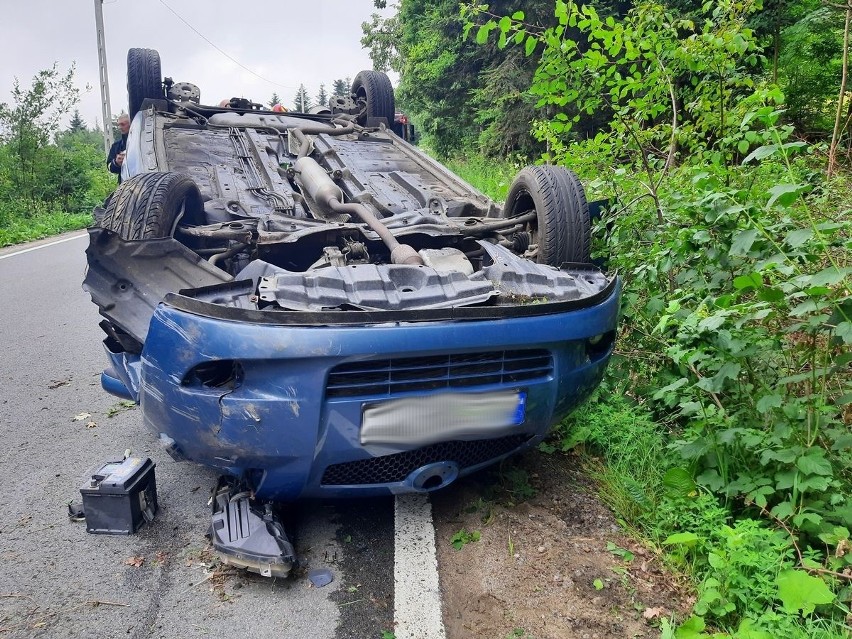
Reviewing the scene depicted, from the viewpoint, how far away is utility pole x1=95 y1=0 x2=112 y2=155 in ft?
71.6

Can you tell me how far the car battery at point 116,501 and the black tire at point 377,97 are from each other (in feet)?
14.7

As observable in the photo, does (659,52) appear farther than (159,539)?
Yes

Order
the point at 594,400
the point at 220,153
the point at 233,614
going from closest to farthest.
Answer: the point at 233,614
the point at 594,400
the point at 220,153

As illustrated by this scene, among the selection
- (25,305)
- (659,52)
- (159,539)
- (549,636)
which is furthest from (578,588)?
(25,305)

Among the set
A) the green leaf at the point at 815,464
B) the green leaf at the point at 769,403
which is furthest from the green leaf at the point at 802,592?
the green leaf at the point at 769,403

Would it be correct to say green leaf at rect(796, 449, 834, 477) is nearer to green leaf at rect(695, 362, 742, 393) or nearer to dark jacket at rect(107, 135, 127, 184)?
green leaf at rect(695, 362, 742, 393)

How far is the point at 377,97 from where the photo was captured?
6.14 metres

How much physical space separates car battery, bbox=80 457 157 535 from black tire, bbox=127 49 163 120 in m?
4.09

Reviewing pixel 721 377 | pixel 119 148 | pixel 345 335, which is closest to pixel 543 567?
pixel 721 377

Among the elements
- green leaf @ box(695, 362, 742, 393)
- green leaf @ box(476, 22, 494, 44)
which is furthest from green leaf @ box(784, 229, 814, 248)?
green leaf @ box(476, 22, 494, 44)

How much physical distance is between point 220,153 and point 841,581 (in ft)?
14.9

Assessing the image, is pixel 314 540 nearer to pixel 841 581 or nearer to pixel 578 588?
pixel 578 588

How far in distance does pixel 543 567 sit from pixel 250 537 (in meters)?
1.08

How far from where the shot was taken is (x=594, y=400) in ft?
11.3
